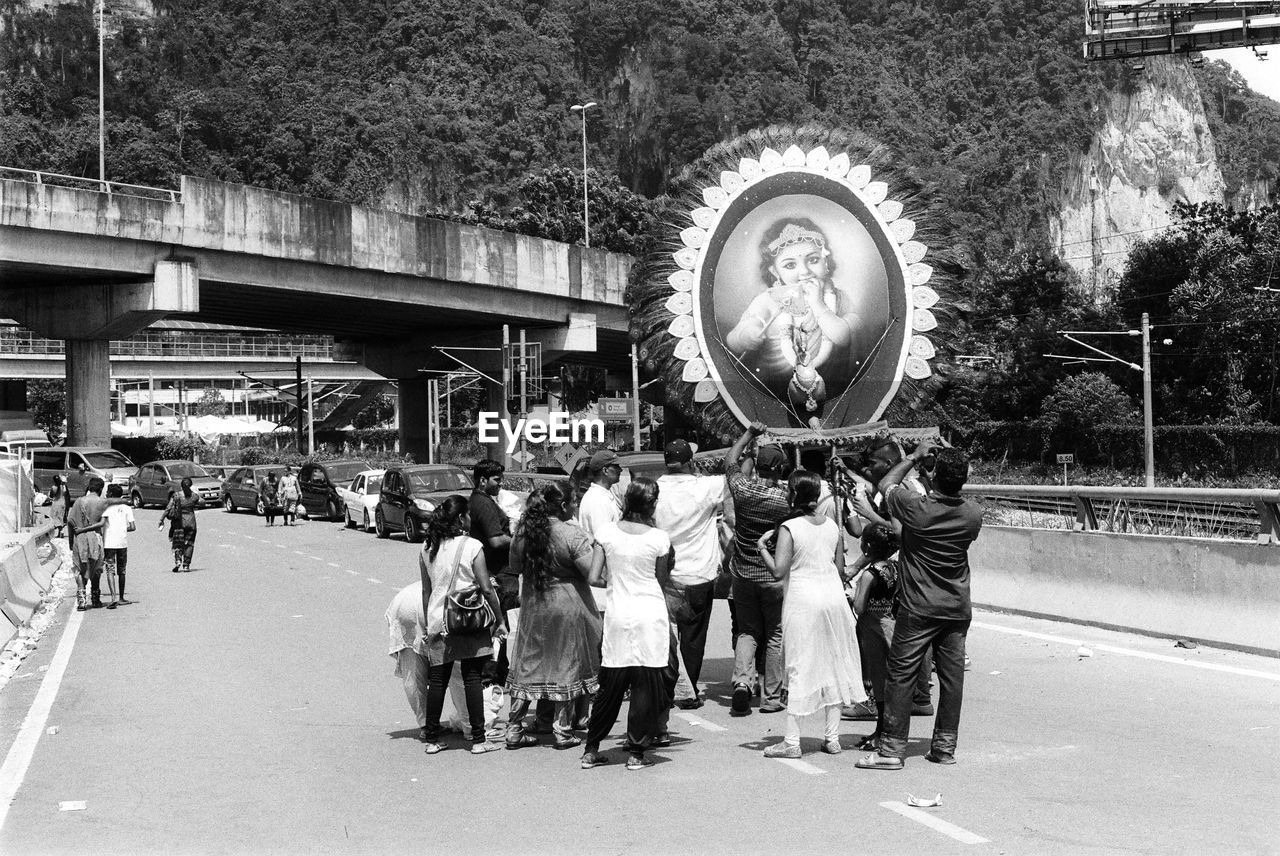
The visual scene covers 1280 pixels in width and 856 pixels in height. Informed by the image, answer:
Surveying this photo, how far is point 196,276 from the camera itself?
136 feet

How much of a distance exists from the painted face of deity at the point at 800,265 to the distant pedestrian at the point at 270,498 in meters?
17.4

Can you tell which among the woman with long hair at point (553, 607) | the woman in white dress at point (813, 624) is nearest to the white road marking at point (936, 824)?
the woman in white dress at point (813, 624)

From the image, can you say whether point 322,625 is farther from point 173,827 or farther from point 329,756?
point 173,827

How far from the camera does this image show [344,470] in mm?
40219

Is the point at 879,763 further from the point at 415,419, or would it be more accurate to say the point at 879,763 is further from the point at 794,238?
the point at 415,419

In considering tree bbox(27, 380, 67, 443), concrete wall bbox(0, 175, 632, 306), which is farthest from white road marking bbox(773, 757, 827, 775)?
tree bbox(27, 380, 67, 443)

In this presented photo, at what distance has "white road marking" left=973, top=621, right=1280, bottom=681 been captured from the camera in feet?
36.7

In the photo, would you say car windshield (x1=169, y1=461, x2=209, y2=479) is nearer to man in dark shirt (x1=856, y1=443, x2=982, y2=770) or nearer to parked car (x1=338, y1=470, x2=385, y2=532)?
parked car (x1=338, y1=470, x2=385, y2=532)

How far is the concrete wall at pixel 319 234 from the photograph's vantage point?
1528 inches

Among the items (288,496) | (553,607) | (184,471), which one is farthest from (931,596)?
(184,471)

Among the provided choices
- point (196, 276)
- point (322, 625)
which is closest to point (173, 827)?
point (322, 625)

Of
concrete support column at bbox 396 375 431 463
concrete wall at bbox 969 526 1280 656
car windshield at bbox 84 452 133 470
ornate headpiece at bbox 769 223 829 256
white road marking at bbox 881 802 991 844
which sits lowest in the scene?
white road marking at bbox 881 802 991 844

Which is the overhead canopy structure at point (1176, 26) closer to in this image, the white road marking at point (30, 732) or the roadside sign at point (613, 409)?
the roadside sign at point (613, 409)

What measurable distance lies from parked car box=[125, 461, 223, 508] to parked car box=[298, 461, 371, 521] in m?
6.35
